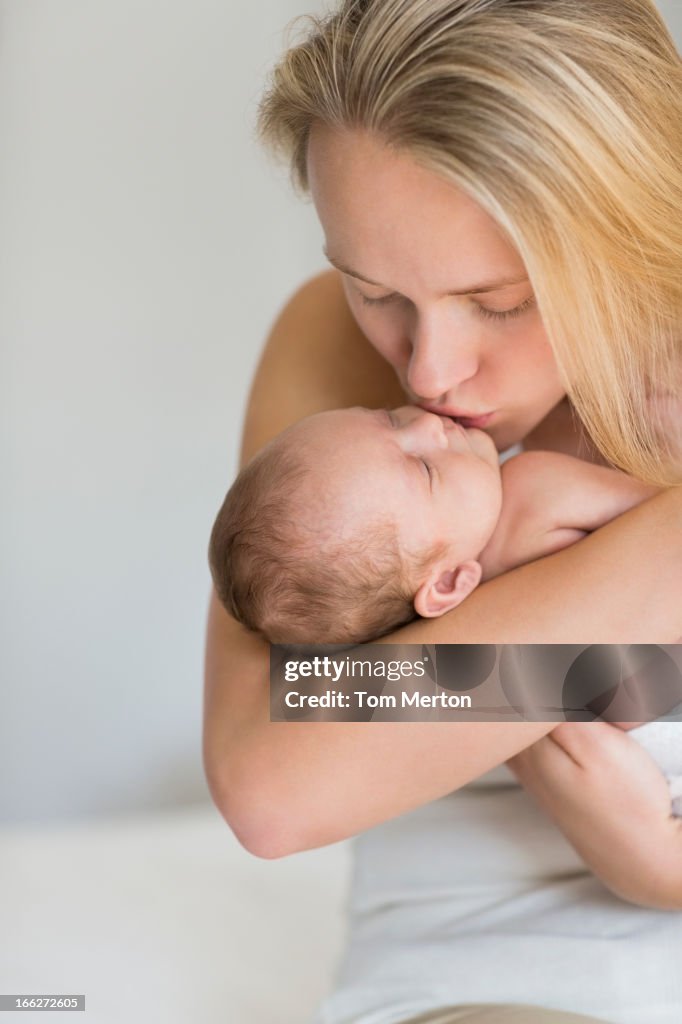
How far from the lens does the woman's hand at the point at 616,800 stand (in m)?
0.79

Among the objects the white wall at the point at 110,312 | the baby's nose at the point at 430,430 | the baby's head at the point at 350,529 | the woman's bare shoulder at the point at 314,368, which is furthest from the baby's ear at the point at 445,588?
the white wall at the point at 110,312

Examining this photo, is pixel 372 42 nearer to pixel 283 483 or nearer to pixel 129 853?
pixel 283 483

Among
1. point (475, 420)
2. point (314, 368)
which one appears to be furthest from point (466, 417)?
point (314, 368)

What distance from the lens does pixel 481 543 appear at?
83cm

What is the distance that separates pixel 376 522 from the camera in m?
0.77

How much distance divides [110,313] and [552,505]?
22.8 inches

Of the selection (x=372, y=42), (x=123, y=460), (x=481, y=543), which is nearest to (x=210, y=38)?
(x=372, y=42)

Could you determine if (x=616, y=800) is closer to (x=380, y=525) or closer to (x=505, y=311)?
(x=380, y=525)

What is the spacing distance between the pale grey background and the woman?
0.71 ft

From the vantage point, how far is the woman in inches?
27.1

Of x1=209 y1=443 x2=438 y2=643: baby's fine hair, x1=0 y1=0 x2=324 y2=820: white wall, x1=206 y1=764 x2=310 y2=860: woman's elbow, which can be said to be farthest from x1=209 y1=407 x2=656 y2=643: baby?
x1=0 y1=0 x2=324 y2=820: white wall

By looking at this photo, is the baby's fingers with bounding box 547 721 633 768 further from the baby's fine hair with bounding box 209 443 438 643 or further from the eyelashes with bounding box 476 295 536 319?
the eyelashes with bounding box 476 295 536 319

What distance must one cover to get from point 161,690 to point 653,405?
2.72 ft

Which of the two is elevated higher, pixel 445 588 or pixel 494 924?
pixel 445 588
